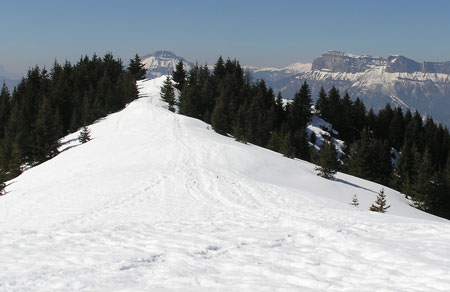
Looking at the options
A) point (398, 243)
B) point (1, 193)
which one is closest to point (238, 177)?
point (398, 243)

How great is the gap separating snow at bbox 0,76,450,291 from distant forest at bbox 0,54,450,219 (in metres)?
14.5

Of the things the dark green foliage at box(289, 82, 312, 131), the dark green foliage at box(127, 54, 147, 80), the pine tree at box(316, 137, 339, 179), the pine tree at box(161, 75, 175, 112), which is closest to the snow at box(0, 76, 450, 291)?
the pine tree at box(316, 137, 339, 179)

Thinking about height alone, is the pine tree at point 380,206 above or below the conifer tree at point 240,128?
below

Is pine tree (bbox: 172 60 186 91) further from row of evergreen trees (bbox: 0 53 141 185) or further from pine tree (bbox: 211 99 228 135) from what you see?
pine tree (bbox: 211 99 228 135)

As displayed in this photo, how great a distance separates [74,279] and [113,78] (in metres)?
84.6

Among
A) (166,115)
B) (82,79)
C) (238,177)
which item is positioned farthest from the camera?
(82,79)

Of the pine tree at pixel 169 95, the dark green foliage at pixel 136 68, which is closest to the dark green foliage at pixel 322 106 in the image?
the pine tree at pixel 169 95

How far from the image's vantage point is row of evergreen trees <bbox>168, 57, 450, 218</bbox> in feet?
146

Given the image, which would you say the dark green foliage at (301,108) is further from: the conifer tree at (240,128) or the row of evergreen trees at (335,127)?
the conifer tree at (240,128)

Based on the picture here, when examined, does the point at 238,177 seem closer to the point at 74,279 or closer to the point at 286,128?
the point at 74,279

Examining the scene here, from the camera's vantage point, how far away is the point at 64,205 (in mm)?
18516

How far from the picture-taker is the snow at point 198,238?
6914 mm

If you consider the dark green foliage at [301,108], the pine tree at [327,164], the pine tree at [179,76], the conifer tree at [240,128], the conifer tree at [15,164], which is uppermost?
the pine tree at [179,76]

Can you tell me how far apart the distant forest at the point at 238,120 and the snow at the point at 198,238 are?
14.5m
